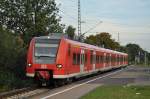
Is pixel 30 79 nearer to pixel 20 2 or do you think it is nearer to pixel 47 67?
pixel 47 67

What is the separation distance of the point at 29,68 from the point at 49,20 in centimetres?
1376

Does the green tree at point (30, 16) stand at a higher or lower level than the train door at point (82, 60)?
higher

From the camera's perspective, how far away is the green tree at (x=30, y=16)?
1554 inches

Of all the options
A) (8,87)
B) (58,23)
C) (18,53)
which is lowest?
(8,87)

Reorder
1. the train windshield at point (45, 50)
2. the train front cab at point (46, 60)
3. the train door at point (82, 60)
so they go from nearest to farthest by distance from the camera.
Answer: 1. the train front cab at point (46, 60)
2. the train windshield at point (45, 50)
3. the train door at point (82, 60)

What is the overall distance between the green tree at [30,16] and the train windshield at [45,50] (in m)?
12.0

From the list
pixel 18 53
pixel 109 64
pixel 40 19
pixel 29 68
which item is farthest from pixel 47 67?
pixel 109 64

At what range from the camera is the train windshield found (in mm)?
26688

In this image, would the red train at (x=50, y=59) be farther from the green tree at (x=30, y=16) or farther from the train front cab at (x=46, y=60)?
the green tree at (x=30, y=16)

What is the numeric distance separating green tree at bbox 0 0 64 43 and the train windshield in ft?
39.3

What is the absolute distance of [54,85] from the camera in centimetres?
2762

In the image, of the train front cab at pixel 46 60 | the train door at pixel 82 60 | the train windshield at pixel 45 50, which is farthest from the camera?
the train door at pixel 82 60

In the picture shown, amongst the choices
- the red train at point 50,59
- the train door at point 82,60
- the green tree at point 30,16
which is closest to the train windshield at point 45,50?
the red train at point 50,59

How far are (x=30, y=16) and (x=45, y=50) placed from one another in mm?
13279
